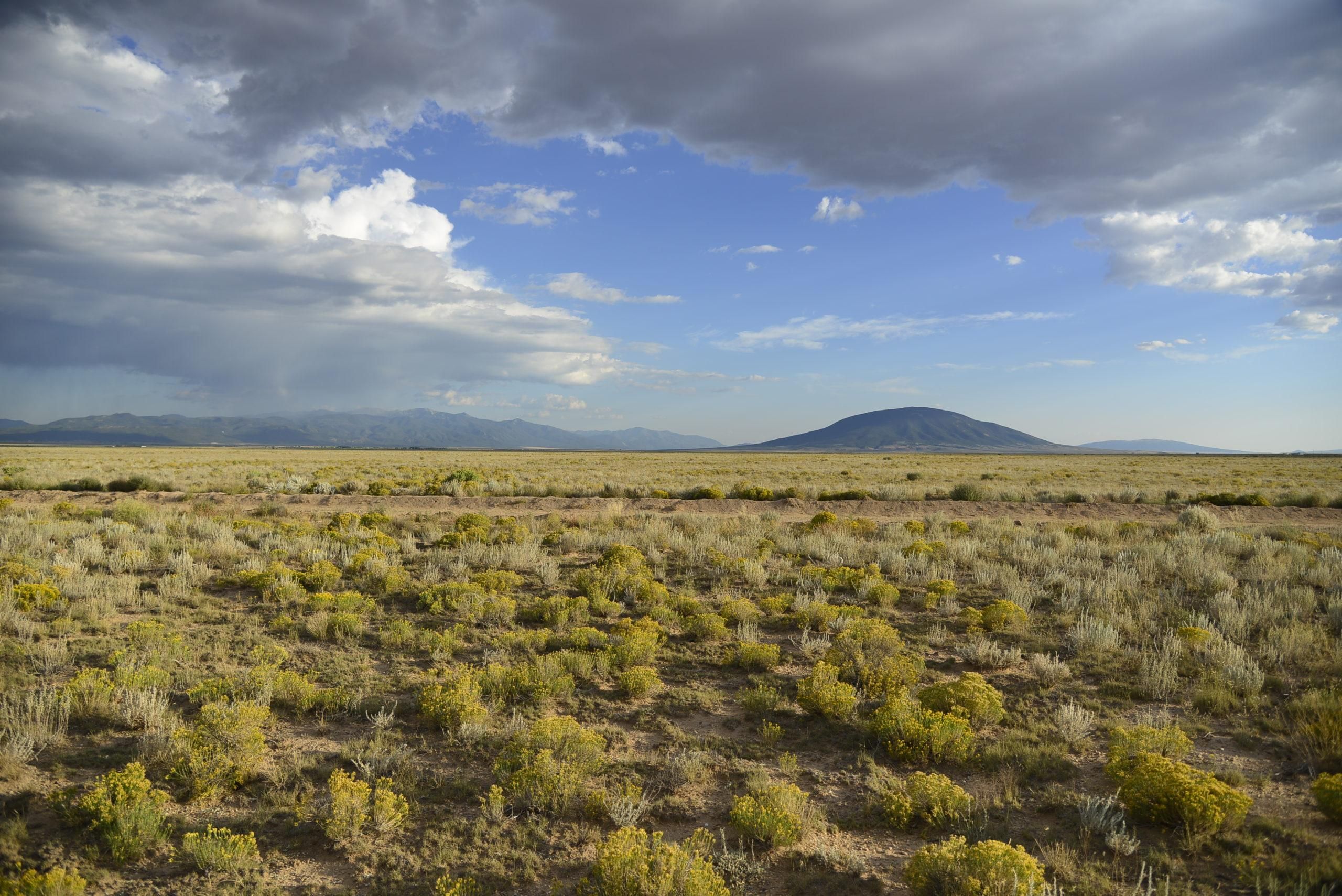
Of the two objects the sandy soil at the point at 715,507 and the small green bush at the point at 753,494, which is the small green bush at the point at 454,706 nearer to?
the sandy soil at the point at 715,507

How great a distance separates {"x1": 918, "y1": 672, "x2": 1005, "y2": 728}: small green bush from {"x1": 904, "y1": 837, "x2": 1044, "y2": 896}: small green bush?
235cm

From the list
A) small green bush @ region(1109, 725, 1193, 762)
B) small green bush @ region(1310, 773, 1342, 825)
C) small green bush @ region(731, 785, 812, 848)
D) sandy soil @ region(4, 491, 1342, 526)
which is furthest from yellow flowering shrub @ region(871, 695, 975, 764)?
sandy soil @ region(4, 491, 1342, 526)

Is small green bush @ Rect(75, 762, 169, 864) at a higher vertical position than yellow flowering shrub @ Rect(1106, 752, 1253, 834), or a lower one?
lower

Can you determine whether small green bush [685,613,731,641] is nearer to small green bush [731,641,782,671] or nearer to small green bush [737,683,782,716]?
small green bush [731,641,782,671]

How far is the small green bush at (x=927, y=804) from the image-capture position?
5.11m

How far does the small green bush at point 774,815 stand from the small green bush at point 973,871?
2.79 feet

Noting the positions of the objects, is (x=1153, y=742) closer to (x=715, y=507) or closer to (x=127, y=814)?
(x=127, y=814)

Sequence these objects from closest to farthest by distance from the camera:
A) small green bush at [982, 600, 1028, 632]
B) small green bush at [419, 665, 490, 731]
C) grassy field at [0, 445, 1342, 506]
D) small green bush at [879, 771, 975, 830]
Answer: small green bush at [879, 771, 975, 830] → small green bush at [419, 665, 490, 731] → small green bush at [982, 600, 1028, 632] → grassy field at [0, 445, 1342, 506]

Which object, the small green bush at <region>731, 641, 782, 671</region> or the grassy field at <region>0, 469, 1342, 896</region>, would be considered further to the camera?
the small green bush at <region>731, 641, 782, 671</region>

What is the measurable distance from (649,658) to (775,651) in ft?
5.60

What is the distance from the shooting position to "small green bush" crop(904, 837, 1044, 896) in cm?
404

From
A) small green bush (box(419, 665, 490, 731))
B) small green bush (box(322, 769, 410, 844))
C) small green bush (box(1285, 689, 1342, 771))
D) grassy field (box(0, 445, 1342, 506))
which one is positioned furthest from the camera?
grassy field (box(0, 445, 1342, 506))

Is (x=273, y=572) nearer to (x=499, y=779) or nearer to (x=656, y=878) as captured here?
(x=499, y=779)

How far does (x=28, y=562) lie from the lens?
11328 mm
